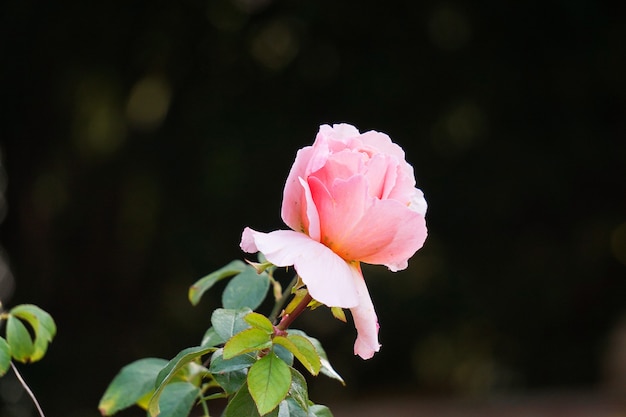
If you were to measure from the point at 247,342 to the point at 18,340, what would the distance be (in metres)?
0.22

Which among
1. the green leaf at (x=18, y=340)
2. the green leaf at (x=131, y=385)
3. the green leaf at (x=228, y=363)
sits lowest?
the green leaf at (x=131, y=385)

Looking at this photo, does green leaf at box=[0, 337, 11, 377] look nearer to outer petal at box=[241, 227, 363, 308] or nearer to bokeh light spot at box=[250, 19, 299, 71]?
outer petal at box=[241, 227, 363, 308]

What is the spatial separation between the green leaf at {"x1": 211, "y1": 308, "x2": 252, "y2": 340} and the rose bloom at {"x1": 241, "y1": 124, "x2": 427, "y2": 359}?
0.17 feet

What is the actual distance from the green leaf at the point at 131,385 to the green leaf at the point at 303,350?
207 millimetres

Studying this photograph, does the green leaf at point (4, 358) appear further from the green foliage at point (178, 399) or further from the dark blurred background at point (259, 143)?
the dark blurred background at point (259, 143)

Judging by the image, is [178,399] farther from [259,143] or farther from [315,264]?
[259,143]

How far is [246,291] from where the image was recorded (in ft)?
1.83

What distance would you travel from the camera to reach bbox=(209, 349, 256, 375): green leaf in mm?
406

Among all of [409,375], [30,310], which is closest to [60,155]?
[409,375]

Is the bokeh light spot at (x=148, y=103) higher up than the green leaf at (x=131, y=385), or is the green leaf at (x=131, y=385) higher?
the bokeh light spot at (x=148, y=103)

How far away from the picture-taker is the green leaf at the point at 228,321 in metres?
0.43

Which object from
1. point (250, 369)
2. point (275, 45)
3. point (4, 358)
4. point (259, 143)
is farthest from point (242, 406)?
point (275, 45)

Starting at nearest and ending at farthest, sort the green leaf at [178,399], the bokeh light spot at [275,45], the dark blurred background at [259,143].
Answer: the green leaf at [178,399]
the dark blurred background at [259,143]
the bokeh light spot at [275,45]

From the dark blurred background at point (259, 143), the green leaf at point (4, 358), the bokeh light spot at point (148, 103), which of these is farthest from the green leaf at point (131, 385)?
the bokeh light spot at point (148, 103)
